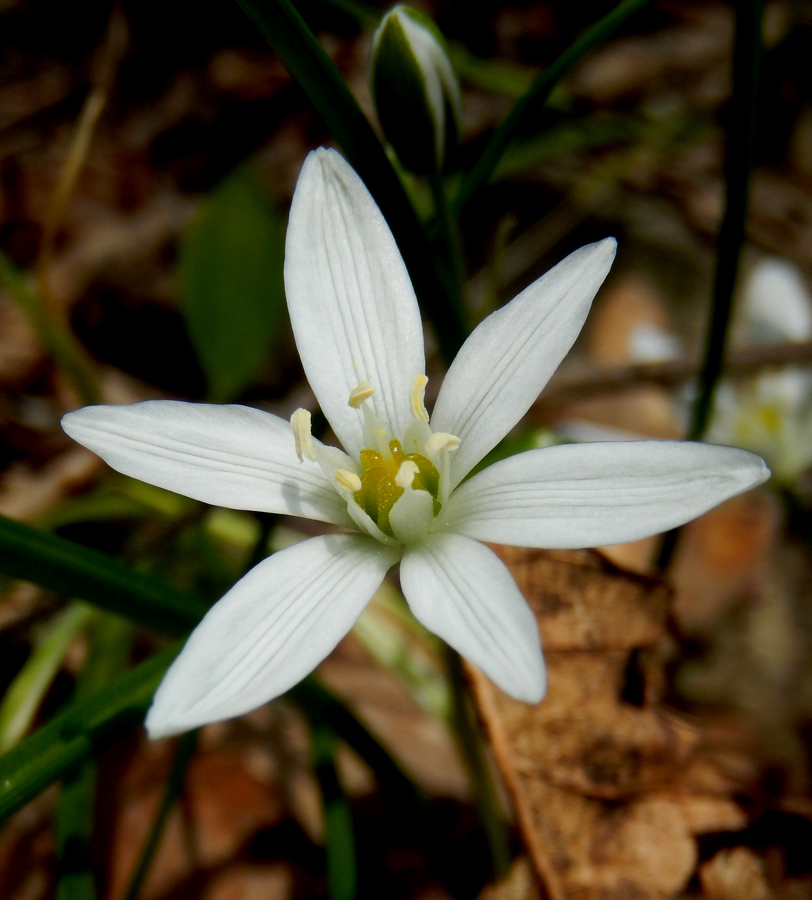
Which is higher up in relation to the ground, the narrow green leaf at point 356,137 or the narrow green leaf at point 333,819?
the narrow green leaf at point 356,137

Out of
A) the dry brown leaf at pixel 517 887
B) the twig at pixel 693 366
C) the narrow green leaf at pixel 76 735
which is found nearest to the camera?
the narrow green leaf at pixel 76 735

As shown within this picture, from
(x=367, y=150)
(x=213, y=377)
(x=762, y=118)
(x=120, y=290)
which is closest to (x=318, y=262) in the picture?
(x=367, y=150)

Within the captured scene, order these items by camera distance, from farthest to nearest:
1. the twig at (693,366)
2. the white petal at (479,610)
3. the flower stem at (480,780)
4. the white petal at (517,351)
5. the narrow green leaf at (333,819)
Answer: the twig at (693,366)
the flower stem at (480,780)
the narrow green leaf at (333,819)
the white petal at (517,351)
the white petal at (479,610)

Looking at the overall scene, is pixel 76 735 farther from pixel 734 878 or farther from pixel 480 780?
pixel 734 878

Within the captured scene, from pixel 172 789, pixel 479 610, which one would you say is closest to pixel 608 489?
pixel 479 610

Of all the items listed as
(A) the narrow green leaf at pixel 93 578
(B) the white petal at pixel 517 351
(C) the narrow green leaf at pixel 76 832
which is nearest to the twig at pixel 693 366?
(B) the white petal at pixel 517 351

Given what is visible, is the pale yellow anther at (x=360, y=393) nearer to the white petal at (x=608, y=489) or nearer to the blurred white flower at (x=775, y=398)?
the white petal at (x=608, y=489)

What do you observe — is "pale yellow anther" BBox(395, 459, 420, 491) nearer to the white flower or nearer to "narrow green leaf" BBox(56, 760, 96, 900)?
the white flower
